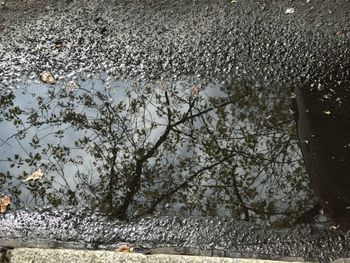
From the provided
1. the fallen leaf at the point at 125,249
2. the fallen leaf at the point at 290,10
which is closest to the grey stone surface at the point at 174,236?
the fallen leaf at the point at 125,249

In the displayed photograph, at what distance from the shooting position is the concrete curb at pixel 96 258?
3.54m

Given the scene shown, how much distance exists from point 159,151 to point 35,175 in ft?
3.07

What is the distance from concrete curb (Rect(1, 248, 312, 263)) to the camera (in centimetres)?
354

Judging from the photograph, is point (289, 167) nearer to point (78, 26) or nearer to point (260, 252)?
point (260, 252)

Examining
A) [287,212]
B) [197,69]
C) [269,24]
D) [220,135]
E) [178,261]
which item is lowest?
[178,261]

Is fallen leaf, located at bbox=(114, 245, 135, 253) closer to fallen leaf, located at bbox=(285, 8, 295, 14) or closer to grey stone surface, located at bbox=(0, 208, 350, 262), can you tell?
grey stone surface, located at bbox=(0, 208, 350, 262)

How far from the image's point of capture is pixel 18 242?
3.77 meters

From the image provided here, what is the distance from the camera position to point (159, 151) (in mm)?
4328

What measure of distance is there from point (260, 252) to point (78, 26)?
274 cm

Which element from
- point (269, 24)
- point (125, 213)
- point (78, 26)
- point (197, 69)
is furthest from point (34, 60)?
point (269, 24)

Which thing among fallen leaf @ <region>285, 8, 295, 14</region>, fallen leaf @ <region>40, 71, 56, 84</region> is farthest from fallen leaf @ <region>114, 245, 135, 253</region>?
fallen leaf @ <region>285, 8, 295, 14</region>

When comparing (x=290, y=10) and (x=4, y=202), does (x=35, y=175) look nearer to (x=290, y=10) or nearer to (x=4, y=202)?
(x=4, y=202)

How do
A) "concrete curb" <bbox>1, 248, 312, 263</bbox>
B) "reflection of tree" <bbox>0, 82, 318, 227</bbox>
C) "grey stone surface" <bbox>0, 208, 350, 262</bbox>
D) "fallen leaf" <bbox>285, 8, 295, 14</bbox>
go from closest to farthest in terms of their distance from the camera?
"concrete curb" <bbox>1, 248, 312, 263</bbox> → "grey stone surface" <bbox>0, 208, 350, 262</bbox> → "reflection of tree" <bbox>0, 82, 318, 227</bbox> → "fallen leaf" <bbox>285, 8, 295, 14</bbox>

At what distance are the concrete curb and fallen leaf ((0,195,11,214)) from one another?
1.55 ft
